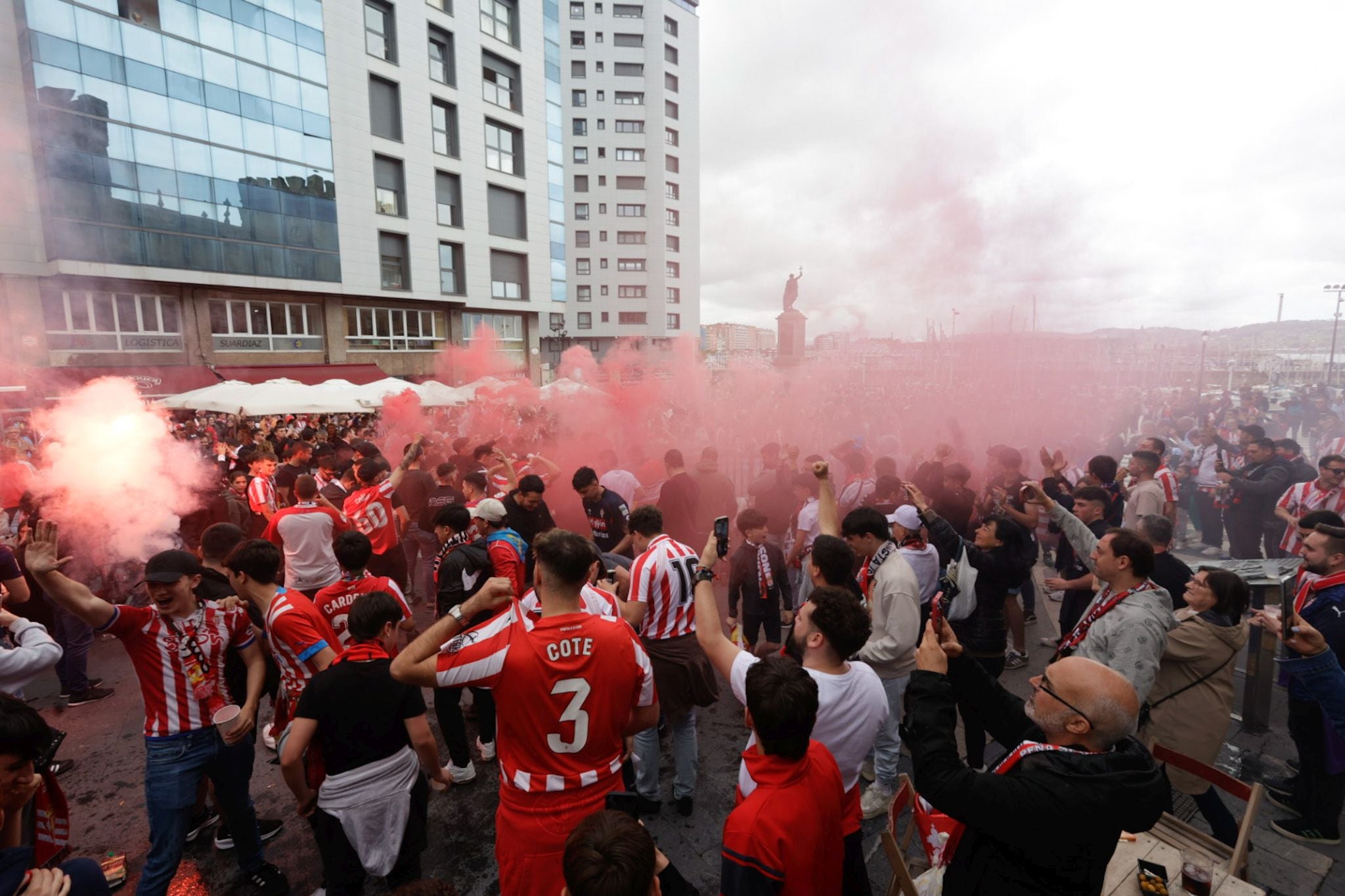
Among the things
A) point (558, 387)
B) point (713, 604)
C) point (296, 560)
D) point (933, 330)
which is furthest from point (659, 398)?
point (713, 604)

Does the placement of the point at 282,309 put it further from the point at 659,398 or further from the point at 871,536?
the point at 871,536

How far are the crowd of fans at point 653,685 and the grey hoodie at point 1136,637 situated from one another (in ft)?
0.05

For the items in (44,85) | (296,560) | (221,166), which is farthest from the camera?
(221,166)

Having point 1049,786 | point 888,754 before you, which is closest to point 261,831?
point 888,754

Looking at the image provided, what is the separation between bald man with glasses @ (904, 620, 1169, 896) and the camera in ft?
5.65

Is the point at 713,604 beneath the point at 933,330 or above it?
beneath

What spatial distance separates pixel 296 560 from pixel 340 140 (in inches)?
985

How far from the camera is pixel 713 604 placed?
291 cm

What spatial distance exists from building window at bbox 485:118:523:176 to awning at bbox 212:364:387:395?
1294 cm

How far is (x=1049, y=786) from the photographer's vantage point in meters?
1.77

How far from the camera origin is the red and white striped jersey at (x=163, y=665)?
314cm

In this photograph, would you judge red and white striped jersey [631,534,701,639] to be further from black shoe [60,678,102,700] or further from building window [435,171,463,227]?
building window [435,171,463,227]

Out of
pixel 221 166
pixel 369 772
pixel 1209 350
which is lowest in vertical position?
pixel 369 772

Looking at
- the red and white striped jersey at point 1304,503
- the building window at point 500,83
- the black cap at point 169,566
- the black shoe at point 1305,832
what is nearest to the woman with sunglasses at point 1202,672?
the black shoe at point 1305,832
